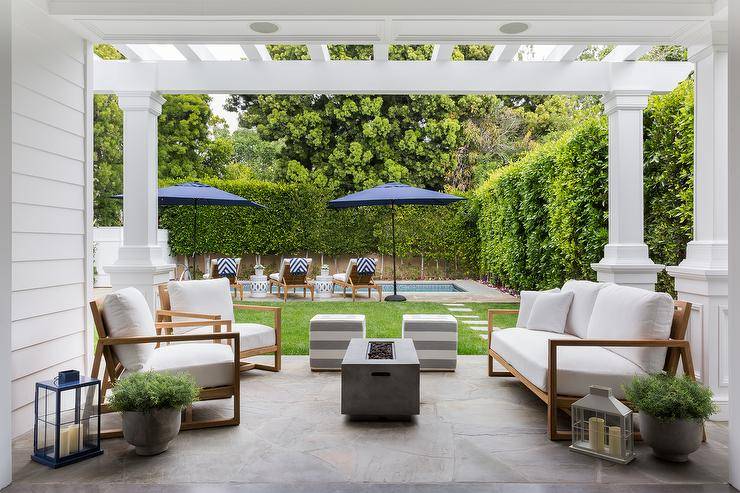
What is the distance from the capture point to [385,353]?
421 centimetres

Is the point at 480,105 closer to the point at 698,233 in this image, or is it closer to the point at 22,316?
the point at 698,233

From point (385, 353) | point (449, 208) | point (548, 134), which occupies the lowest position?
point (385, 353)

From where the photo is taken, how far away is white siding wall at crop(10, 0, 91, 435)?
3607 mm

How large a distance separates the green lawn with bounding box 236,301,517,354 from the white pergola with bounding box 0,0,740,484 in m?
1.78

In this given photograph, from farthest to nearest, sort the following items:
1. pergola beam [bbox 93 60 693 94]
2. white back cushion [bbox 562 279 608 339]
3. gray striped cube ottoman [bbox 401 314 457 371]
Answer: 1. pergola beam [bbox 93 60 693 94]
2. gray striped cube ottoman [bbox 401 314 457 371]
3. white back cushion [bbox 562 279 608 339]

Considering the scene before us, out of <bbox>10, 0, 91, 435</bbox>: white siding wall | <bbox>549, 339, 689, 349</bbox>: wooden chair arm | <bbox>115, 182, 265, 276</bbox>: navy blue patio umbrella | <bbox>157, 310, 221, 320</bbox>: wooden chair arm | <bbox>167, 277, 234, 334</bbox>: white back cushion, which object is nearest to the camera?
<bbox>549, 339, 689, 349</bbox>: wooden chair arm

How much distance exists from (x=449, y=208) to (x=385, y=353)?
1096cm

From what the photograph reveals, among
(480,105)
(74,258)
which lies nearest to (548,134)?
(480,105)

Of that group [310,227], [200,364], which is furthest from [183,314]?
[310,227]

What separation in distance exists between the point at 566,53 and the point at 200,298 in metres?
4.38

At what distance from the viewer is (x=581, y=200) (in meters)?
6.95

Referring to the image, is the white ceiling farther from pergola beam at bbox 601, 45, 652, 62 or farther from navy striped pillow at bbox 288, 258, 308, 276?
navy striped pillow at bbox 288, 258, 308, 276

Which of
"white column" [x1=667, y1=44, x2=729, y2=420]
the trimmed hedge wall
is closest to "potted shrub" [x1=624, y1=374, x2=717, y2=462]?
"white column" [x1=667, y1=44, x2=729, y2=420]

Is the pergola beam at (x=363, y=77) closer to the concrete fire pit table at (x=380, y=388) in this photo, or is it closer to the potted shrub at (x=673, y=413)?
the concrete fire pit table at (x=380, y=388)
